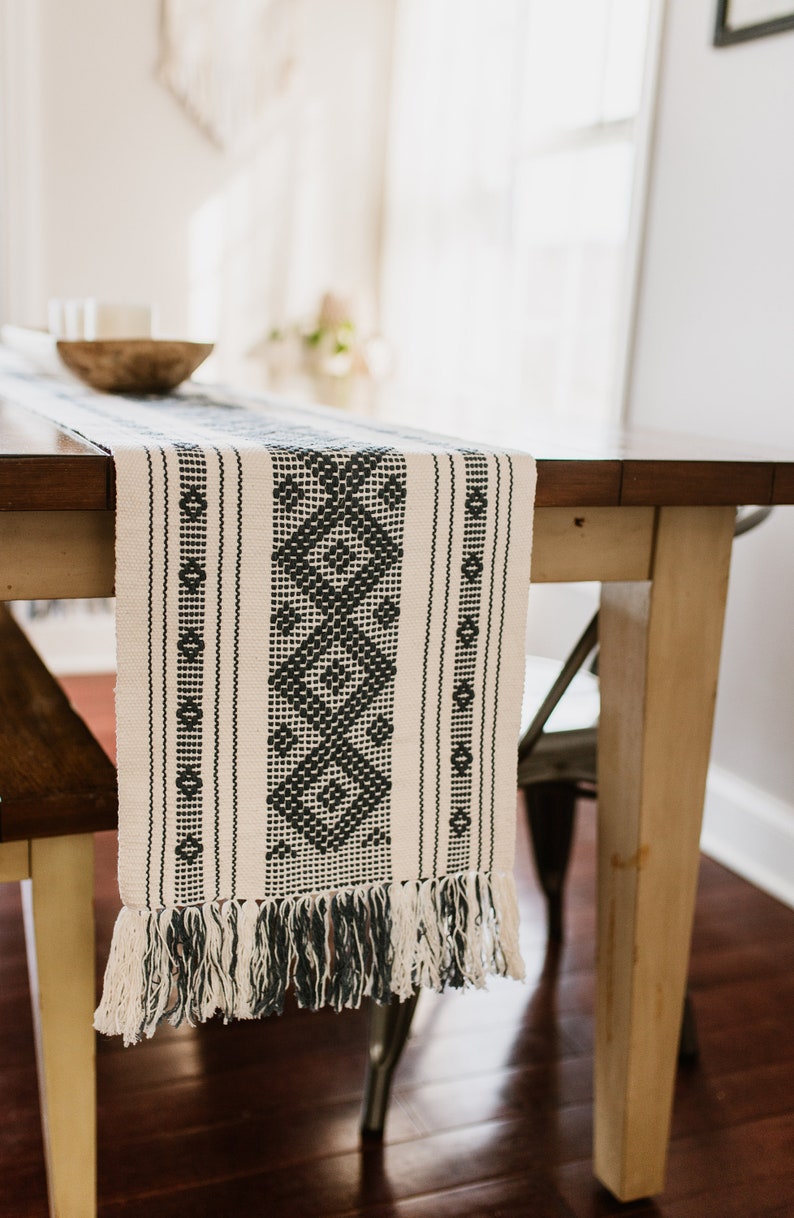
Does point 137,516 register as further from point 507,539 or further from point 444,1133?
point 444,1133

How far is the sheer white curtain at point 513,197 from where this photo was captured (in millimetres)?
2648

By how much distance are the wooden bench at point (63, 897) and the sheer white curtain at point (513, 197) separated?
1426 millimetres

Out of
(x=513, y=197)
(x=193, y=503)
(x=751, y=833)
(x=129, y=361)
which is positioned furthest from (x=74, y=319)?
(x=513, y=197)

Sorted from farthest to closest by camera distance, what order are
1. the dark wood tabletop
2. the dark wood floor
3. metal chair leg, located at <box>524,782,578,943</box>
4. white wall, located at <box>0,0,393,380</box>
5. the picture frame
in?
white wall, located at <box>0,0,393,380</box>
the picture frame
metal chair leg, located at <box>524,782,578,943</box>
the dark wood floor
the dark wood tabletop

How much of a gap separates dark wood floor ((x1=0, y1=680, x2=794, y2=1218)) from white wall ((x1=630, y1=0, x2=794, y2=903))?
47 cm

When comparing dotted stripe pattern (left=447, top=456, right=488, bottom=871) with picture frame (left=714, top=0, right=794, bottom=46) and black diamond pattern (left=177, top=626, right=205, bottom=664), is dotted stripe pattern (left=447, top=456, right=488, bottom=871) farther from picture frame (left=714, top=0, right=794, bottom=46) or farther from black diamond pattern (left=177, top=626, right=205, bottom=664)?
picture frame (left=714, top=0, right=794, bottom=46)

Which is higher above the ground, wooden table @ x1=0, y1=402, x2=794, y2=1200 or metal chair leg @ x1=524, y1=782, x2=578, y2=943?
wooden table @ x1=0, y1=402, x2=794, y2=1200

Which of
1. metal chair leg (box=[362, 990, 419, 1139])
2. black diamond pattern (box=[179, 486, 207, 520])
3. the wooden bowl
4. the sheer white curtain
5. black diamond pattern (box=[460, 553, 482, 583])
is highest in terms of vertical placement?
the sheer white curtain

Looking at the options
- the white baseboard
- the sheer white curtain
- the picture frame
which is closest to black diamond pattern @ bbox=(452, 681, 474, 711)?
the white baseboard

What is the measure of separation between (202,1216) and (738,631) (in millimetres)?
1454

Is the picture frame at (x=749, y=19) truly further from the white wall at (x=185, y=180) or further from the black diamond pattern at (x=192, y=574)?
the black diamond pattern at (x=192, y=574)

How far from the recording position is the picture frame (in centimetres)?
203

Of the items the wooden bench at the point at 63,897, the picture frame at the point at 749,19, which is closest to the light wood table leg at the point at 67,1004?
the wooden bench at the point at 63,897

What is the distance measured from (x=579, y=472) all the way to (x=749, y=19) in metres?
1.51
